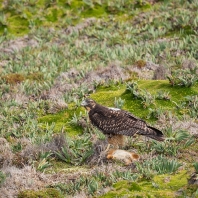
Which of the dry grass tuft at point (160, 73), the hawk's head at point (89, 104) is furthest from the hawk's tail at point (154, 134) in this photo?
the dry grass tuft at point (160, 73)

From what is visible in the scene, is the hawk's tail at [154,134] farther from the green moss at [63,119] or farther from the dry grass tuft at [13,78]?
the dry grass tuft at [13,78]

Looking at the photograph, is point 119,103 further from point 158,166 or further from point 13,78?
point 13,78

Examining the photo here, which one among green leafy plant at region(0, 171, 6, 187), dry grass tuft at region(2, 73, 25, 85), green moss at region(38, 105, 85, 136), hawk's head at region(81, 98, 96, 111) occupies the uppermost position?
hawk's head at region(81, 98, 96, 111)

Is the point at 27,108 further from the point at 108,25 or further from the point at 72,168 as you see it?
the point at 108,25

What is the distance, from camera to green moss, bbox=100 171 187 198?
8062 millimetres

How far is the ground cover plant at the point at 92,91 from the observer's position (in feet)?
30.4

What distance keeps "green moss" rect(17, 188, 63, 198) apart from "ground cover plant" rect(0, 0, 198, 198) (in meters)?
0.02

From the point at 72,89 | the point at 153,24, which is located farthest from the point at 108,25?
the point at 72,89

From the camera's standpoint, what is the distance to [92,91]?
15.8m

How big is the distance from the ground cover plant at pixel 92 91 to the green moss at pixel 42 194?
17mm

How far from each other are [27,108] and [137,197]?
739 centimetres

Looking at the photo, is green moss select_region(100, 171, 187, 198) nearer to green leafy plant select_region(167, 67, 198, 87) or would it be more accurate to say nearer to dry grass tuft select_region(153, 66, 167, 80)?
green leafy plant select_region(167, 67, 198, 87)

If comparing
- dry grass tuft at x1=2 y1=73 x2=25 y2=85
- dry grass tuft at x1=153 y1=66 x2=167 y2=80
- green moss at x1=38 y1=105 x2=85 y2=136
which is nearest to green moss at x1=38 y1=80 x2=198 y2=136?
green moss at x1=38 y1=105 x2=85 y2=136

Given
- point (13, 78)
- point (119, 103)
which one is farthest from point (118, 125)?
point (13, 78)
